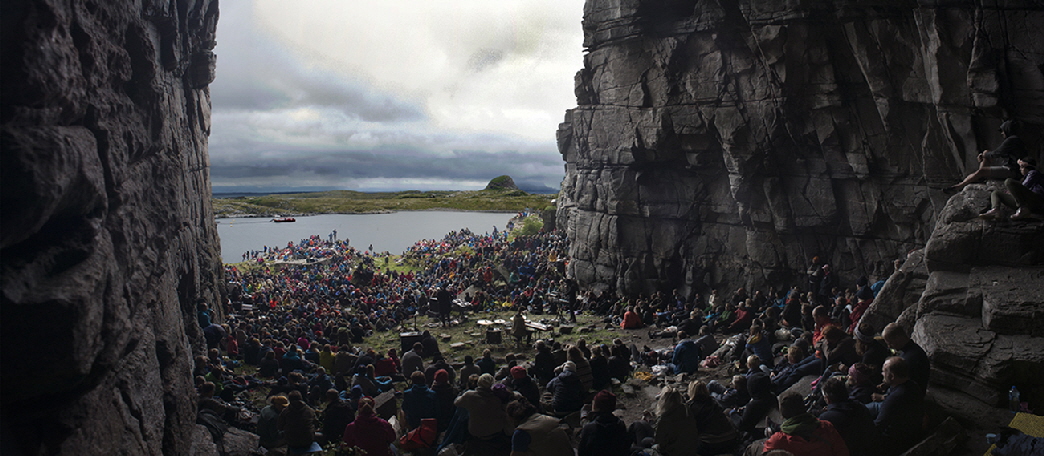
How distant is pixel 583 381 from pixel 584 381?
0.04m

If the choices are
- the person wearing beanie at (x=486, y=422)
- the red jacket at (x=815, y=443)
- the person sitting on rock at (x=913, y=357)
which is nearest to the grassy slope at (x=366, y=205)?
the person wearing beanie at (x=486, y=422)

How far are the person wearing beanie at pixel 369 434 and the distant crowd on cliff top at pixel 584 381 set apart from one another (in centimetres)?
2

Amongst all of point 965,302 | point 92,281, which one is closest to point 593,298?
point 965,302

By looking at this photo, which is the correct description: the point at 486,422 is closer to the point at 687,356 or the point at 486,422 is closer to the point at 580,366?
the point at 580,366

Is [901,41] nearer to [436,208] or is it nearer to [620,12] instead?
[620,12]

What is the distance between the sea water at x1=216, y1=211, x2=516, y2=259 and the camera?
84.2 metres

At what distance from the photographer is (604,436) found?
7.65 metres

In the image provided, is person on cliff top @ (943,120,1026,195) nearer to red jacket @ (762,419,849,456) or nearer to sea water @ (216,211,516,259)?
red jacket @ (762,419,849,456)

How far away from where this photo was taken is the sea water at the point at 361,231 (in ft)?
276

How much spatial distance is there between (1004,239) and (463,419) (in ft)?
34.5

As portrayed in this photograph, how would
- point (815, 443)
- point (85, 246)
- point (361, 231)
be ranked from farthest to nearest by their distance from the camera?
1. point (361, 231)
2. point (85, 246)
3. point (815, 443)

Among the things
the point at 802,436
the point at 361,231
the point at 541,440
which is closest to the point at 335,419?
the point at 541,440

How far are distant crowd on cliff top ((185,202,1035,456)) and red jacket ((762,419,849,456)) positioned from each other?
19 millimetres

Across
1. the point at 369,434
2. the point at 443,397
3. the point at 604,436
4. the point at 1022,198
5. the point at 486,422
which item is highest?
the point at 1022,198
